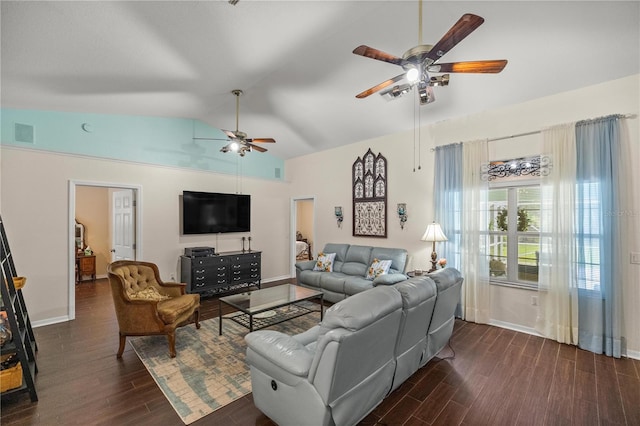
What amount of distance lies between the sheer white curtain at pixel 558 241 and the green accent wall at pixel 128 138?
5.36 m

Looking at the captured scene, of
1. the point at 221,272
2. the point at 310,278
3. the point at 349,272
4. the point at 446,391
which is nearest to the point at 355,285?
the point at 349,272

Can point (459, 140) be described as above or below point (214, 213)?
above

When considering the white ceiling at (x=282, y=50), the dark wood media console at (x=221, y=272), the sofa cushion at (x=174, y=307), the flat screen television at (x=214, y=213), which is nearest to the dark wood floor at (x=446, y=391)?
the sofa cushion at (x=174, y=307)

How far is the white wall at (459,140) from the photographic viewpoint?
10.3 feet

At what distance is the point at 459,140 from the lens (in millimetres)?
4430

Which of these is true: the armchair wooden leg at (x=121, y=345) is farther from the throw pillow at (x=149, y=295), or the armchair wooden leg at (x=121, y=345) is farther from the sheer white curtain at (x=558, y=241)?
the sheer white curtain at (x=558, y=241)

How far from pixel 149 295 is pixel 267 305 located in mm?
1479

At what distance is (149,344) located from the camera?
335cm

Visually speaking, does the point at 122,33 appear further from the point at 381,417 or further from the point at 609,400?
the point at 609,400

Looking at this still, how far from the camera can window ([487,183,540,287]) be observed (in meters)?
3.88

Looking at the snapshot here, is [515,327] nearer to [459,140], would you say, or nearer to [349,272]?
[349,272]

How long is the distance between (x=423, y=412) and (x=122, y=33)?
4072 millimetres

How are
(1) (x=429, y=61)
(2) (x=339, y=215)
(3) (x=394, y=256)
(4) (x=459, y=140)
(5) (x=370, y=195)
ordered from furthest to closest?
(2) (x=339, y=215) → (5) (x=370, y=195) → (3) (x=394, y=256) → (4) (x=459, y=140) → (1) (x=429, y=61)

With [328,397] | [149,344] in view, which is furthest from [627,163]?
[149,344]
